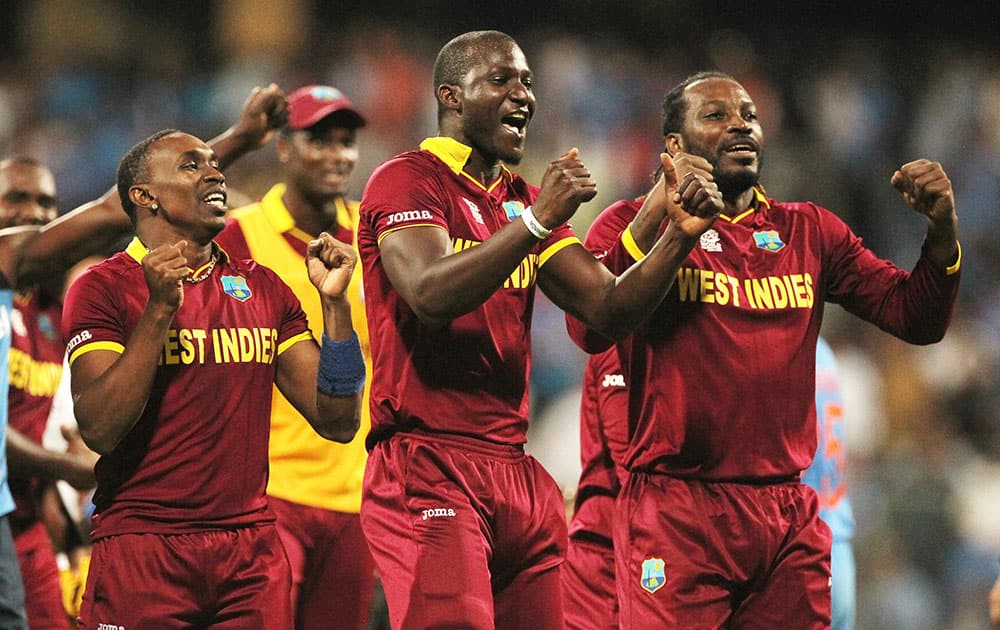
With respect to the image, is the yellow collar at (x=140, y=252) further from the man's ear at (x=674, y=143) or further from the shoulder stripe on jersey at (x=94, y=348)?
the man's ear at (x=674, y=143)

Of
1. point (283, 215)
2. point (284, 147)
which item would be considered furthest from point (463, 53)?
point (284, 147)

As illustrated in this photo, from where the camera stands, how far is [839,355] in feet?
40.3

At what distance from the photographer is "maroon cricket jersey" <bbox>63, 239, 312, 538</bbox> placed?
4918 mm

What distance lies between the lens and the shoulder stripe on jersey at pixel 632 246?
5.22m

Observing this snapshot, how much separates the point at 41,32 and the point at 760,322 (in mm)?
12868

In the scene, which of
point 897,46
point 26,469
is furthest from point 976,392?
point 26,469

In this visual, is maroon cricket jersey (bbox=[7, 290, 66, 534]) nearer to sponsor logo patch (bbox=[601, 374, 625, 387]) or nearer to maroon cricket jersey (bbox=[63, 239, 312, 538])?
maroon cricket jersey (bbox=[63, 239, 312, 538])

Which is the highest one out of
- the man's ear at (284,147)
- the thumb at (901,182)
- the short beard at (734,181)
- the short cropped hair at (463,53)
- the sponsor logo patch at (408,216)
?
the man's ear at (284,147)

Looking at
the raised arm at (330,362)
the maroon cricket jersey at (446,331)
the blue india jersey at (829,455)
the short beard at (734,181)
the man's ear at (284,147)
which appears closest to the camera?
the maroon cricket jersey at (446,331)

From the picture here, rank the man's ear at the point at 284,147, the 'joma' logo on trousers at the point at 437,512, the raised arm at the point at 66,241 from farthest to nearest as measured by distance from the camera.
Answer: the man's ear at the point at 284,147
the raised arm at the point at 66,241
the 'joma' logo on trousers at the point at 437,512

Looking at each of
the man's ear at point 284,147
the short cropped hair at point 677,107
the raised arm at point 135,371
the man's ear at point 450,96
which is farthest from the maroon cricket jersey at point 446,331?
the man's ear at point 284,147

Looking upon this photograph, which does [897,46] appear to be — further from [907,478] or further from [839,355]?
[907,478]

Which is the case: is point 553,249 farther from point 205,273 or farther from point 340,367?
point 205,273

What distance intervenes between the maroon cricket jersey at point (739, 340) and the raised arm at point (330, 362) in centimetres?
80
